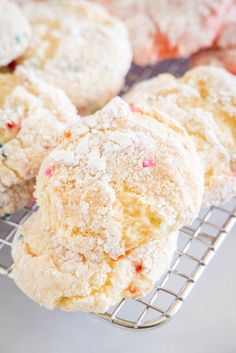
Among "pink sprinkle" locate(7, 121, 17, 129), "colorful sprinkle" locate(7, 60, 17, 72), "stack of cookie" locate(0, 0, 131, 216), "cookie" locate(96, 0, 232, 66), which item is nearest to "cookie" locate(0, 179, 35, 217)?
"stack of cookie" locate(0, 0, 131, 216)

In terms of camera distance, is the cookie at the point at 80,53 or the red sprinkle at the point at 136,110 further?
the cookie at the point at 80,53

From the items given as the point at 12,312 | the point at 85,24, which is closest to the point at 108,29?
the point at 85,24

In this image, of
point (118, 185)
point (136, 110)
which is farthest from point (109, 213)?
point (136, 110)

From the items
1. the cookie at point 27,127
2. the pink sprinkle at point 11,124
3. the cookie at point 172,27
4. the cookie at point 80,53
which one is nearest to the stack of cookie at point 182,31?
the cookie at point 172,27

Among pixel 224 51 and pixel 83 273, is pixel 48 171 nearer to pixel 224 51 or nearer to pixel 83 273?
pixel 83 273

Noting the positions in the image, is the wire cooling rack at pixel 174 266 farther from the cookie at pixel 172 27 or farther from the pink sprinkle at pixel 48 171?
the cookie at pixel 172 27

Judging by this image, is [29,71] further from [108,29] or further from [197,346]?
[197,346]
